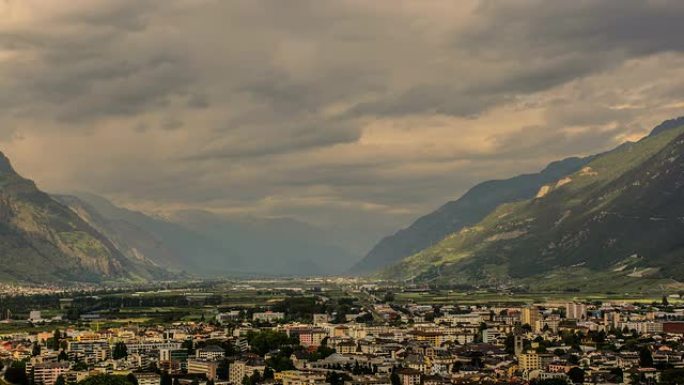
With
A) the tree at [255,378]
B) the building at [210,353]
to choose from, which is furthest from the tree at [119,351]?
the tree at [255,378]

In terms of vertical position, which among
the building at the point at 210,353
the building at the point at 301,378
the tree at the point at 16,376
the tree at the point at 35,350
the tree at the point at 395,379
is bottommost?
the tree at the point at 395,379

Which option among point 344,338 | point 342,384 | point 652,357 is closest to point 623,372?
point 652,357

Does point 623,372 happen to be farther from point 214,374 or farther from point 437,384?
point 214,374

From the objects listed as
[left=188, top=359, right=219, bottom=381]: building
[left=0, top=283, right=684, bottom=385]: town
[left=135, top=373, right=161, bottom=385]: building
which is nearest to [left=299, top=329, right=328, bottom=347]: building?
[left=0, top=283, right=684, bottom=385]: town

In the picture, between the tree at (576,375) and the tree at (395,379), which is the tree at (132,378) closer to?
the tree at (395,379)

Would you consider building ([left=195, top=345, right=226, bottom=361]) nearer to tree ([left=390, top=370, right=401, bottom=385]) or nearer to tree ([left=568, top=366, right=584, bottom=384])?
tree ([left=390, top=370, right=401, bottom=385])

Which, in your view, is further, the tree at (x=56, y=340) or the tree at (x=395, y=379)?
the tree at (x=56, y=340)

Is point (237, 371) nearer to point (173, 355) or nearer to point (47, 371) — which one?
point (173, 355)
